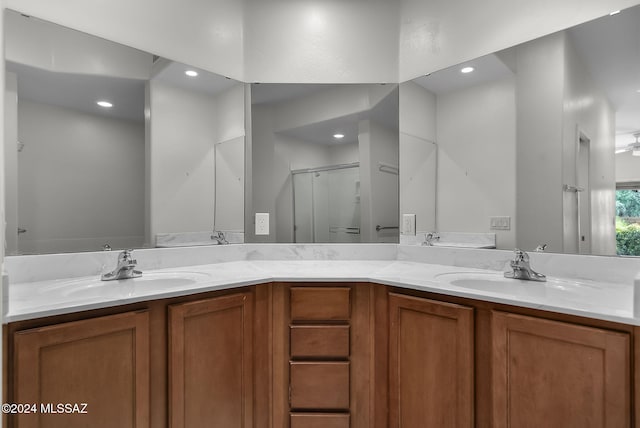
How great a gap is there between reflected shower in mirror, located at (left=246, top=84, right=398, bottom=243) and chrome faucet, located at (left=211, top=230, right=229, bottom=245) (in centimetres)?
15

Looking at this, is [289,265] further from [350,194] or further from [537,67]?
[537,67]

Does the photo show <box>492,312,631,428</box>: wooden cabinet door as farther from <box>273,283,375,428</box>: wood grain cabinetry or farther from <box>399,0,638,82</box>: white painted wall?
<box>399,0,638,82</box>: white painted wall

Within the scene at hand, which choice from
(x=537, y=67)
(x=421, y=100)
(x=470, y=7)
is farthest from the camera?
(x=421, y=100)

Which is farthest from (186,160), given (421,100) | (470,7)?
(470,7)

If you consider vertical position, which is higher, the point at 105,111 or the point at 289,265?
the point at 105,111

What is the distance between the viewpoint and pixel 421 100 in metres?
2.03

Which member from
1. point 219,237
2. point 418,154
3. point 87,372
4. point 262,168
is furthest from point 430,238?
point 87,372

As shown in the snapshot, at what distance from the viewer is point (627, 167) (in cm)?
142

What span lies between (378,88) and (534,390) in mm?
Result: 1676

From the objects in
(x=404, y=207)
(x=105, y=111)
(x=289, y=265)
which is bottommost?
(x=289, y=265)

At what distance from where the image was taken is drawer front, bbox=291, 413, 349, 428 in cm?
156

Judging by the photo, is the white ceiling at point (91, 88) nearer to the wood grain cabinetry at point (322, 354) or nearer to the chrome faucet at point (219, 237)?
the chrome faucet at point (219, 237)

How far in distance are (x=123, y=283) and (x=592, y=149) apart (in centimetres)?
207

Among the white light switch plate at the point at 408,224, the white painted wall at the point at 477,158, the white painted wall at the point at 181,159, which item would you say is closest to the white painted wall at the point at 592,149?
Result: the white painted wall at the point at 477,158
